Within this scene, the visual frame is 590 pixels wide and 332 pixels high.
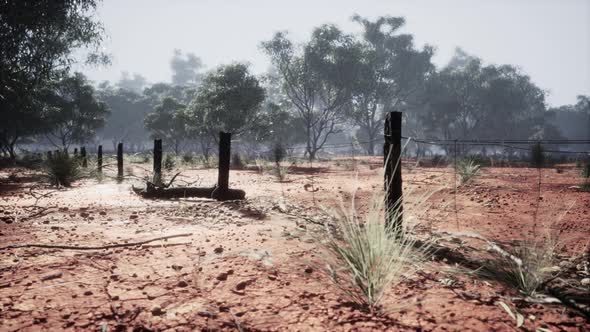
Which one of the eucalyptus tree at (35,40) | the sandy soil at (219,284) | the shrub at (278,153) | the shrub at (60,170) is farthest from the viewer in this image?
the shrub at (278,153)

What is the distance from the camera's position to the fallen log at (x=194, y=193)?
676cm

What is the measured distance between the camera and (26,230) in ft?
13.7

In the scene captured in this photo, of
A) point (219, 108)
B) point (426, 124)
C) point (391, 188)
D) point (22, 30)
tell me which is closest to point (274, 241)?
point (391, 188)

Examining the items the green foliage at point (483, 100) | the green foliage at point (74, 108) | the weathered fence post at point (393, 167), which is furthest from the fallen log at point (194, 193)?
the green foliage at point (483, 100)

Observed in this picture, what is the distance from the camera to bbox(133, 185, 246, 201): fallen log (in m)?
6.76

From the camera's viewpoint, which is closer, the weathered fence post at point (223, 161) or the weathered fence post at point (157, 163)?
the weathered fence post at point (223, 161)

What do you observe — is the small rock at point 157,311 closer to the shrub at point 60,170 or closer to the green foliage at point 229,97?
the shrub at point 60,170

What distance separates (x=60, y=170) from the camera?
891 cm

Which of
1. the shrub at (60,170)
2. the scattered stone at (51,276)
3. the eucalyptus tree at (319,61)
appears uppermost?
the eucalyptus tree at (319,61)

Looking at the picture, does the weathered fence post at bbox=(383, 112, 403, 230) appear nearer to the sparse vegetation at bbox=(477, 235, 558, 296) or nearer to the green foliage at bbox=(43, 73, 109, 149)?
the sparse vegetation at bbox=(477, 235, 558, 296)

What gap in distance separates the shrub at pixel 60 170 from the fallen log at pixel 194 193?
333 cm

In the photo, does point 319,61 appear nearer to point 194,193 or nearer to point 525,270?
point 194,193

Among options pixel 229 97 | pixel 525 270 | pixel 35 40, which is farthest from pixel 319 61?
pixel 525 270

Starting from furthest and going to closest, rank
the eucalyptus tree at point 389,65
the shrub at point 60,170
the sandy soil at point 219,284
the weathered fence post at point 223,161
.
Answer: the eucalyptus tree at point 389,65 < the shrub at point 60,170 < the weathered fence post at point 223,161 < the sandy soil at point 219,284
